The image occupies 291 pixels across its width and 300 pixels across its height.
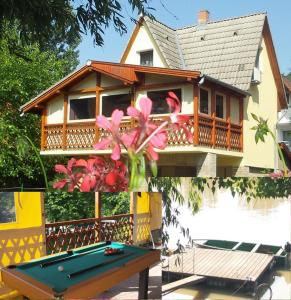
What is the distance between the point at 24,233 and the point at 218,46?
13.3 meters

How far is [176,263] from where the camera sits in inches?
82.4

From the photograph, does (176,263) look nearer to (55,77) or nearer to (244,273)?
(244,273)

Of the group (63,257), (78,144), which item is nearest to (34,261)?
(63,257)

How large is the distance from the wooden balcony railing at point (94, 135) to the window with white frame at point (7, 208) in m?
Result: 7.88

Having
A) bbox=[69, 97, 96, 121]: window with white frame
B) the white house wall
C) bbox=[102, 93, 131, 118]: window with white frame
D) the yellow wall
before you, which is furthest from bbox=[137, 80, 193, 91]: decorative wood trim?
the yellow wall

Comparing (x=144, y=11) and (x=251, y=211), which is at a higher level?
(x=144, y=11)

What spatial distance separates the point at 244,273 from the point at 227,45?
519 inches

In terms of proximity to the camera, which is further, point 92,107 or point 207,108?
point 92,107

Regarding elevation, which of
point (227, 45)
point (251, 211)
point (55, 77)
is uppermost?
point (227, 45)

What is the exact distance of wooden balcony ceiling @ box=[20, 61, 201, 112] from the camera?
992 centimetres

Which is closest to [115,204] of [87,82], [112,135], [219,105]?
[112,135]

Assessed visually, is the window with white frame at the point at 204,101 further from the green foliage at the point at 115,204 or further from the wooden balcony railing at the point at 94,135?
the green foliage at the point at 115,204

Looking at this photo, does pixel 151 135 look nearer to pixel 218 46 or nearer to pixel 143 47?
pixel 143 47

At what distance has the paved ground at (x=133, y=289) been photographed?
6.51ft
